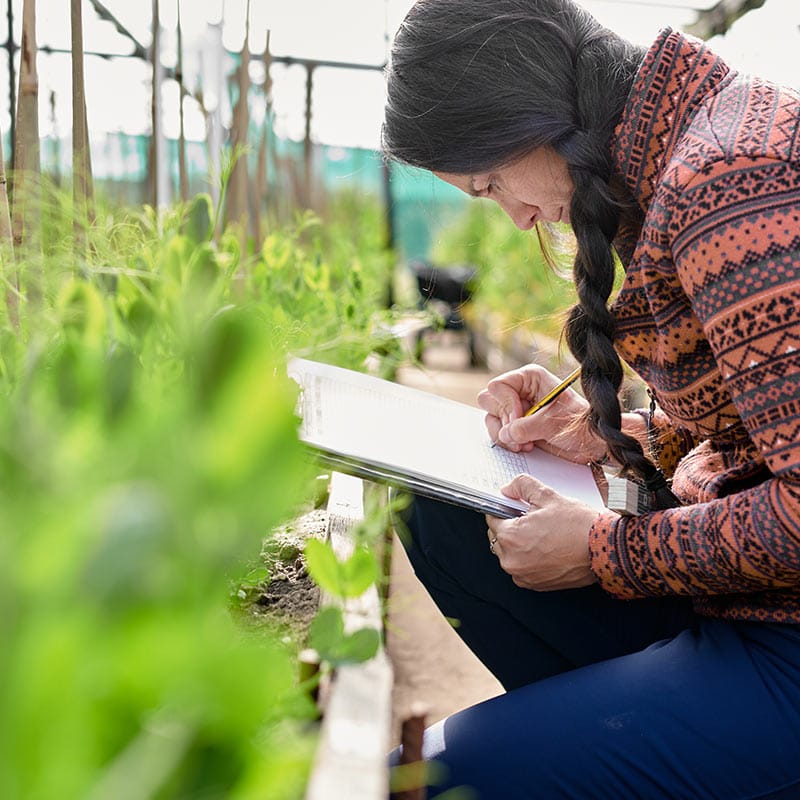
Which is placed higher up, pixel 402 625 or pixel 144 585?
pixel 144 585

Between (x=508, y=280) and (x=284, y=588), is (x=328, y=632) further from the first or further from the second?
(x=508, y=280)

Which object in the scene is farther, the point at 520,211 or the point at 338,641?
the point at 520,211

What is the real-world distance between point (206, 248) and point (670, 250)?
0.35 m

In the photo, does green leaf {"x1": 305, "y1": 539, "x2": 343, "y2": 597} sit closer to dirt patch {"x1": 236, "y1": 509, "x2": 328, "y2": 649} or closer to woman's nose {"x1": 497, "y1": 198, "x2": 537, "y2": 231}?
dirt patch {"x1": 236, "y1": 509, "x2": 328, "y2": 649}

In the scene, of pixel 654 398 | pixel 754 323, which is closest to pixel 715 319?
pixel 754 323

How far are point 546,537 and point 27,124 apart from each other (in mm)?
593

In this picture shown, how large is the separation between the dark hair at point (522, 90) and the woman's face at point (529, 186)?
0.05 feet

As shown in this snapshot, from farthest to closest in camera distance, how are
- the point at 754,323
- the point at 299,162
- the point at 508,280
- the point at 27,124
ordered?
the point at 299,162, the point at 508,280, the point at 27,124, the point at 754,323

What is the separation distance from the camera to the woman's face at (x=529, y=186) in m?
0.84

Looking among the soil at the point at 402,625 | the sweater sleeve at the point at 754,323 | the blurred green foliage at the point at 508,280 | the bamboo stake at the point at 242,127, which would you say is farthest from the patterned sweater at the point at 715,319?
the blurred green foliage at the point at 508,280

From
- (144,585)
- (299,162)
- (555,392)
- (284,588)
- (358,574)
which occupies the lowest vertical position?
(299,162)

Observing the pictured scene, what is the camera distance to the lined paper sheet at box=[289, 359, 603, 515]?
776 millimetres

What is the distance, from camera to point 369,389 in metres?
1.04

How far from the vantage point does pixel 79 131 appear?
104 centimetres
